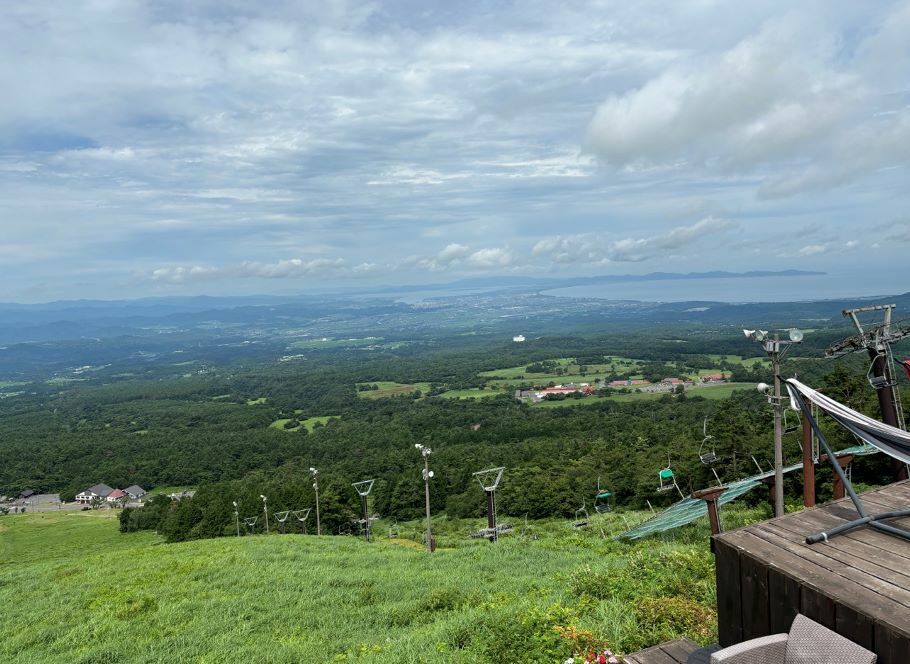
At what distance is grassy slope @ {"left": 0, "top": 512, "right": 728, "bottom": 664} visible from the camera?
7.60 meters

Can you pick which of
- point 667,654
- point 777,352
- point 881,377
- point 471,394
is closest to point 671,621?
point 667,654

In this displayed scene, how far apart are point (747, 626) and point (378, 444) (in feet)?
253

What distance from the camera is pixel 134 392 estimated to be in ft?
524

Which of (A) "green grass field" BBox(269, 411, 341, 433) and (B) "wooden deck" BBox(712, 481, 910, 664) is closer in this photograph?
(B) "wooden deck" BBox(712, 481, 910, 664)

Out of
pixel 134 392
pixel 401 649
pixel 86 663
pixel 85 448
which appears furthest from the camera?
pixel 134 392

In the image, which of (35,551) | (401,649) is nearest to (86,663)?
(401,649)

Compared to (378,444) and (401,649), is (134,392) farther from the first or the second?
(401,649)

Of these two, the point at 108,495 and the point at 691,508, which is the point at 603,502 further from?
the point at 108,495

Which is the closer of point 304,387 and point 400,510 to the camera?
point 400,510

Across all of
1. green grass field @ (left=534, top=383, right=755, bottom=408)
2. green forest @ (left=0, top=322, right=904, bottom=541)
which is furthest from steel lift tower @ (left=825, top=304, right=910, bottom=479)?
green grass field @ (left=534, top=383, right=755, bottom=408)

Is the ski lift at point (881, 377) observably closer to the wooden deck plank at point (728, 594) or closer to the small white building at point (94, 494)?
the wooden deck plank at point (728, 594)

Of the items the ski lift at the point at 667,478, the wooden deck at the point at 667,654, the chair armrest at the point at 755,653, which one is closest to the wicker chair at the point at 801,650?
the chair armrest at the point at 755,653

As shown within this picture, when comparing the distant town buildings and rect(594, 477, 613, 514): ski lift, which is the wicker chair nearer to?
rect(594, 477, 613, 514): ski lift

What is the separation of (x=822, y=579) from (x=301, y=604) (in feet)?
32.0
